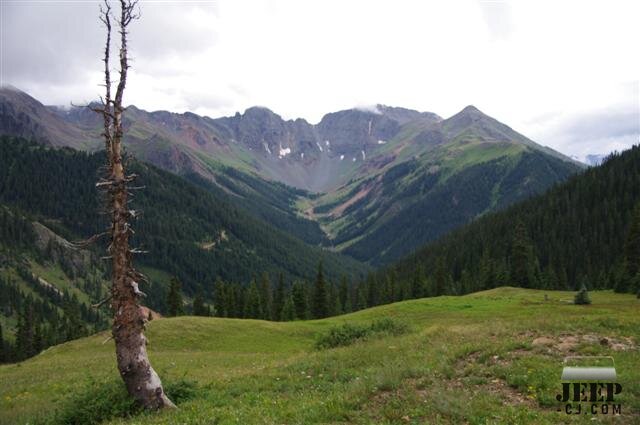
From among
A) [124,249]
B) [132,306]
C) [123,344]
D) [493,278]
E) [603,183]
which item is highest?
[603,183]

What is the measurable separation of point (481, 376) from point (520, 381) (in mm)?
1760

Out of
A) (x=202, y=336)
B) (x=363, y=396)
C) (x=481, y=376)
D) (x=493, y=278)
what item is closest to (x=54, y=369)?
(x=202, y=336)

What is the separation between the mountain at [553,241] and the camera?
107 meters

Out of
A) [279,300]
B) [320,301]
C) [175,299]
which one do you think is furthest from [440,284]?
[175,299]

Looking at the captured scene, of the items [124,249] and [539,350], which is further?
[539,350]

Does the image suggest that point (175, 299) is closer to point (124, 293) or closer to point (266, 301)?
point (266, 301)

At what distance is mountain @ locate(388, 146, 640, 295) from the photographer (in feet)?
352

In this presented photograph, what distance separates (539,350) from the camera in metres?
19.7

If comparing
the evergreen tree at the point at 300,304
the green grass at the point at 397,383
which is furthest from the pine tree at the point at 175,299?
the green grass at the point at 397,383

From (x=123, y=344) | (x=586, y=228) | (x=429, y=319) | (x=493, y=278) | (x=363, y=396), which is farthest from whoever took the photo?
(x=586, y=228)

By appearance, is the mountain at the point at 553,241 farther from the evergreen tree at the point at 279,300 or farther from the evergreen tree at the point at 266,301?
the evergreen tree at the point at 266,301

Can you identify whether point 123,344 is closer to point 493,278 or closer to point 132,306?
point 132,306

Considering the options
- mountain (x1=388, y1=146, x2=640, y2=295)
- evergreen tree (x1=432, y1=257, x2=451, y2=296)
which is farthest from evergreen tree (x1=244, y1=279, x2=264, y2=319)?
evergreen tree (x1=432, y1=257, x2=451, y2=296)

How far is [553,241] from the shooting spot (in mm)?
140875
